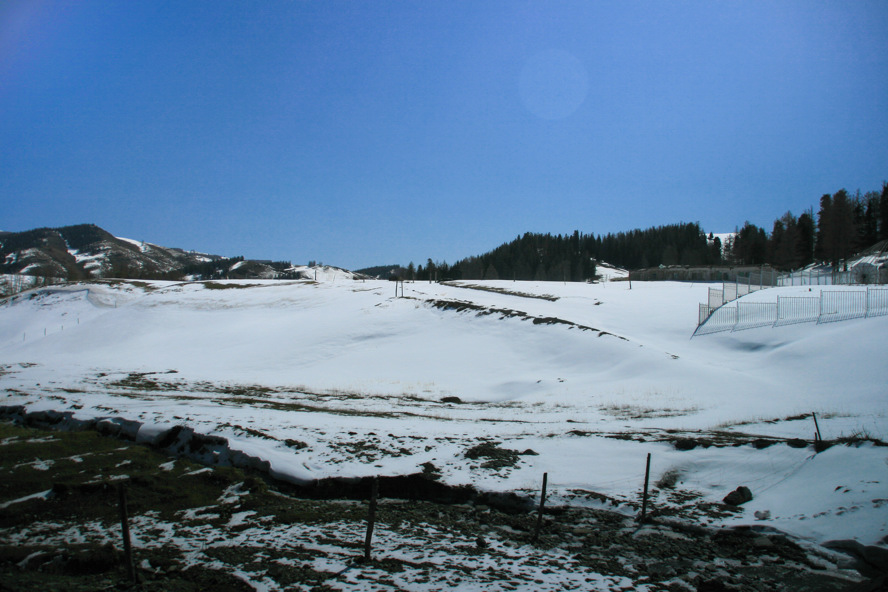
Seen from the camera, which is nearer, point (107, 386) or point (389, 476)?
point (389, 476)

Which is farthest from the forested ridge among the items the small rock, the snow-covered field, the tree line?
the small rock

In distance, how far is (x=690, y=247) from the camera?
452 feet

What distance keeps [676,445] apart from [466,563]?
8.35m

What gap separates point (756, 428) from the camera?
48.6 feet

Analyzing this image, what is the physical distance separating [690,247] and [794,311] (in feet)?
391

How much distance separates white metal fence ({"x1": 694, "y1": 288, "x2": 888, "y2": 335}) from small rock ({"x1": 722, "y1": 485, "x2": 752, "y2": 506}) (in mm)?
25860

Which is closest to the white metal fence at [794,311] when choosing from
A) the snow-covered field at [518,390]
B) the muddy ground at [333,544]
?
the snow-covered field at [518,390]

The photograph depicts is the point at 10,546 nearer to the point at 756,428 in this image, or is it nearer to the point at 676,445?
the point at 676,445

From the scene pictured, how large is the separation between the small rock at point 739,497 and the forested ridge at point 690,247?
82.1 meters

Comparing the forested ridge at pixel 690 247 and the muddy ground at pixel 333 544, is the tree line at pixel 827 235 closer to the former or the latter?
the forested ridge at pixel 690 247

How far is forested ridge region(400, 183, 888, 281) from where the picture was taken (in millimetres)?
72281

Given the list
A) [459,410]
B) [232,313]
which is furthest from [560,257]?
[459,410]

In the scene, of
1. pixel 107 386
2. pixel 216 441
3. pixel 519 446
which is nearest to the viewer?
pixel 216 441

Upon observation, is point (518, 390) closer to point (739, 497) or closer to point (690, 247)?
point (739, 497)
